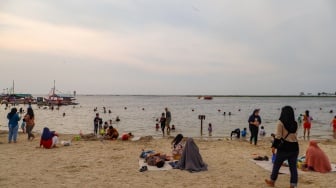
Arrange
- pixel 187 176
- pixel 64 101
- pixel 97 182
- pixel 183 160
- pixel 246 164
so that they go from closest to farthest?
pixel 97 182
pixel 187 176
pixel 183 160
pixel 246 164
pixel 64 101

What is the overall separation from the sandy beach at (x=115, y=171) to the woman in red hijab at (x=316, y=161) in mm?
305

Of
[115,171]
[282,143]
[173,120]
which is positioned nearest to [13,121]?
[115,171]

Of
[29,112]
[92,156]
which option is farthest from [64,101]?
[92,156]

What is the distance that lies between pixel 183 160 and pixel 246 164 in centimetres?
218

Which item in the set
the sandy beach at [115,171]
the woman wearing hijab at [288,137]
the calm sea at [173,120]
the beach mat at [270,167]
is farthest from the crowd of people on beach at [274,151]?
the calm sea at [173,120]

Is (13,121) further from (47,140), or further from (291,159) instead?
(291,159)

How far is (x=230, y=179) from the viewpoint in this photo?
7.90m

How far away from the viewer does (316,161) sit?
8758mm

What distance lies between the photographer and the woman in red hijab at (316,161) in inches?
342

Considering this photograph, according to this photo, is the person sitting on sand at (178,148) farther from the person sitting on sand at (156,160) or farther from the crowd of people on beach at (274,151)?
the person sitting on sand at (156,160)

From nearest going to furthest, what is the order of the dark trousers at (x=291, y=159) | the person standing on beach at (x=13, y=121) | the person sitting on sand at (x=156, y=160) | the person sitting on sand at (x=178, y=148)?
the dark trousers at (x=291, y=159), the person sitting on sand at (x=156, y=160), the person sitting on sand at (x=178, y=148), the person standing on beach at (x=13, y=121)

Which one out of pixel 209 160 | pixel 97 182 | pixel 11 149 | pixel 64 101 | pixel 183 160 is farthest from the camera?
pixel 64 101

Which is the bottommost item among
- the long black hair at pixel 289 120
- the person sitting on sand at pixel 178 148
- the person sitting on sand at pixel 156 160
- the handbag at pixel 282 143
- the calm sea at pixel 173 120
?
the calm sea at pixel 173 120

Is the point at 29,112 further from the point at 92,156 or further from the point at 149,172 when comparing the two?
the point at 149,172
